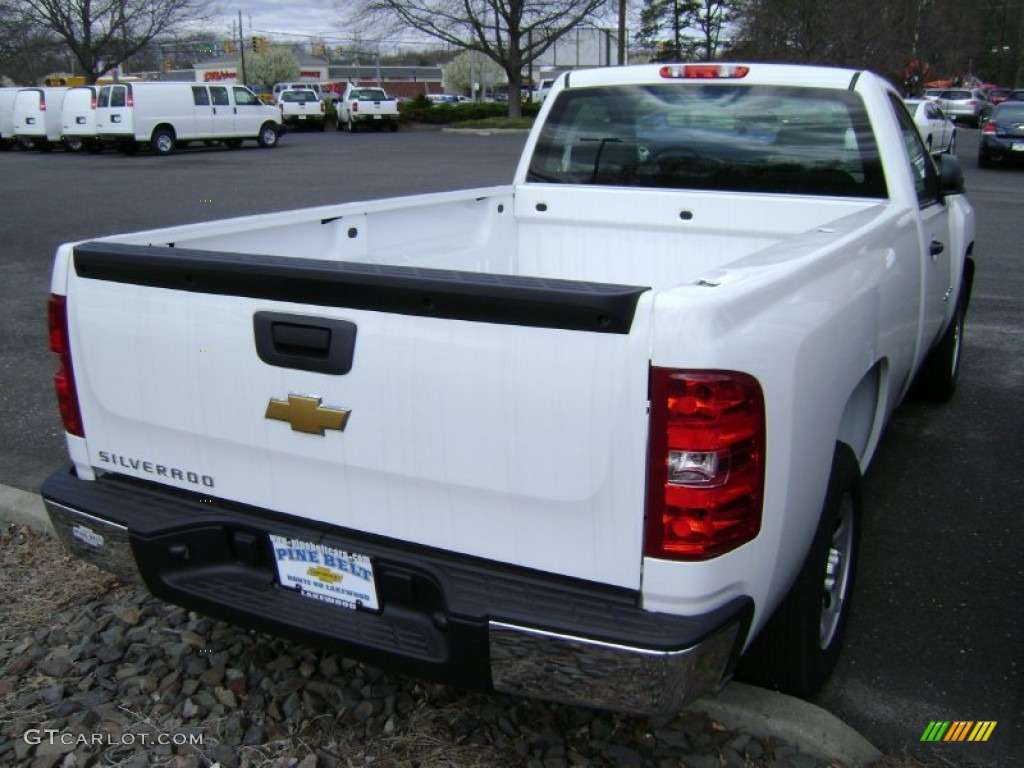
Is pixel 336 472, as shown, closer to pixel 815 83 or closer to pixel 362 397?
pixel 362 397

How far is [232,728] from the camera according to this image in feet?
9.47

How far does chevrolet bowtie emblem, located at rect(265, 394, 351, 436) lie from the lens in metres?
2.44

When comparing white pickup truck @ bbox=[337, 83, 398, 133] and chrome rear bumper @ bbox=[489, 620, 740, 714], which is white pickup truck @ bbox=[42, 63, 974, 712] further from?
white pickup truck @ bbox=[337, 83, 398, 133]

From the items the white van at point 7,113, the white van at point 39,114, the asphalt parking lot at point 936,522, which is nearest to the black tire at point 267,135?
the white van at point 39,114

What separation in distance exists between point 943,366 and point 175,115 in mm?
27351

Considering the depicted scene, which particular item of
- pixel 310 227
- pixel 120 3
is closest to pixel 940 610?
pixel 310 227

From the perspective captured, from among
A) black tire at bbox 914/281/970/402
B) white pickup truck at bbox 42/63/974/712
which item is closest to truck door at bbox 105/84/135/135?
black tire at bbox 914/281/970/402

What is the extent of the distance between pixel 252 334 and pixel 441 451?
0.60m

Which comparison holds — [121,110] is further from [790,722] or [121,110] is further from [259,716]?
[790,722]

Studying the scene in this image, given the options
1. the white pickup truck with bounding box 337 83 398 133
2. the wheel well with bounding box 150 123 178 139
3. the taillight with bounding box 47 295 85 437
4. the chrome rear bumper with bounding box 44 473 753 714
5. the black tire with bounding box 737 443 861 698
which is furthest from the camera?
the white pickup truck with bounding box 337 83 398 133

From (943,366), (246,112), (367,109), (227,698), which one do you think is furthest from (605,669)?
(367,109)

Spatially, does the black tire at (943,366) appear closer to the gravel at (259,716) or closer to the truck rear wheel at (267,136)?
the gravel at (259,716)

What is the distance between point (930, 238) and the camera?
4230 millimetres

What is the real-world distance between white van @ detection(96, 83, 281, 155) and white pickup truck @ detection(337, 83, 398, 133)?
10.9 meters
